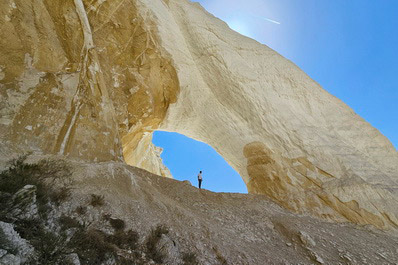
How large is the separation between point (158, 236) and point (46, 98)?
467 cm

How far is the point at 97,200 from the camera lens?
457cm

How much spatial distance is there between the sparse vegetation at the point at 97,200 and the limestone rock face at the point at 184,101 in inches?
78.5

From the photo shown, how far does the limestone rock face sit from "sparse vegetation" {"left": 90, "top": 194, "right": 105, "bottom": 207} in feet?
6.54

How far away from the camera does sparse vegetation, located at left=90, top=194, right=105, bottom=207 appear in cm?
449

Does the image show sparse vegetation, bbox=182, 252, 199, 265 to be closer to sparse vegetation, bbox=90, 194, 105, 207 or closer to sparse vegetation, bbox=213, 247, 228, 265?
sparse vegetation, bbox=213, 247, 228, 265

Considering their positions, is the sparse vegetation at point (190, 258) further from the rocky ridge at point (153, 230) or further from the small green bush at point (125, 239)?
the small green bush at point (125, 239)

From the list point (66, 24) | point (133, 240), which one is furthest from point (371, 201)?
point (66, 24)

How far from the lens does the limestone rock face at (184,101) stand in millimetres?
6031

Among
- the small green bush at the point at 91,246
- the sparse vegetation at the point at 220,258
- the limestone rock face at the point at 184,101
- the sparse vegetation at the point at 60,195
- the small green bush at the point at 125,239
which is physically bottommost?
the small green bush at the point at 91,246

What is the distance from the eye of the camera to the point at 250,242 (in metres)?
5.21

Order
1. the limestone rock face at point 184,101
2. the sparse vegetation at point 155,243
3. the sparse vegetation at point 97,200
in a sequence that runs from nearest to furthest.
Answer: the sparse vegetation at point 155,243 → the sparse vegetation at point 97,200 → the limestone rock face at point 184,101

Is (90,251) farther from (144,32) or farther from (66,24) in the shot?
(144,32)

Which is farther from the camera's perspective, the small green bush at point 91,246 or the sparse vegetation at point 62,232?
the small green bush at point 91,246

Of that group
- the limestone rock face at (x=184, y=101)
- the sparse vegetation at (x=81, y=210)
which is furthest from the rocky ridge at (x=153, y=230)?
the limestone rock face at (x=184, y=101)
